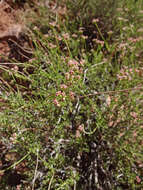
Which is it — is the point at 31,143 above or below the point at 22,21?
below

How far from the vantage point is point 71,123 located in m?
1.66

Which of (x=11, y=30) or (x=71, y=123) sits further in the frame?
(x=11, y=30)

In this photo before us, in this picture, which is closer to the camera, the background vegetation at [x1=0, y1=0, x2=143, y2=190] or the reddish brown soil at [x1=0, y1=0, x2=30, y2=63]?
the background vegetation at [x1=0, y1=0, x2=143, y2=190]

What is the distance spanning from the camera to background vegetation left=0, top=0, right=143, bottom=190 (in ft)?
4.47

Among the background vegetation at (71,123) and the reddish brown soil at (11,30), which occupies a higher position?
the reddish brown soil at (11,30)

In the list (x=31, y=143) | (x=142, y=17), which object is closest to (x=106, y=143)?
(x=31, y=143)

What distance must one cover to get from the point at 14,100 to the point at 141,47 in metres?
1.80

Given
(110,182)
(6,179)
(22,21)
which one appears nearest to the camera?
(110,182)

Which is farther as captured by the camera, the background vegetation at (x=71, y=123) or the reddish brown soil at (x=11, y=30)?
the reddish brown soil at (x=11, y=30)

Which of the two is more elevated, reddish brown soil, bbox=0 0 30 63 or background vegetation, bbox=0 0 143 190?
reddish brown soil, bbox=0 0 30 63

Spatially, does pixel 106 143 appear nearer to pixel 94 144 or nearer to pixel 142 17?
pixel 94 144

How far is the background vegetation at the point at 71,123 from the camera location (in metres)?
1.36

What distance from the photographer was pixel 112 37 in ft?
7.92

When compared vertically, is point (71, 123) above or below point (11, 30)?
below
